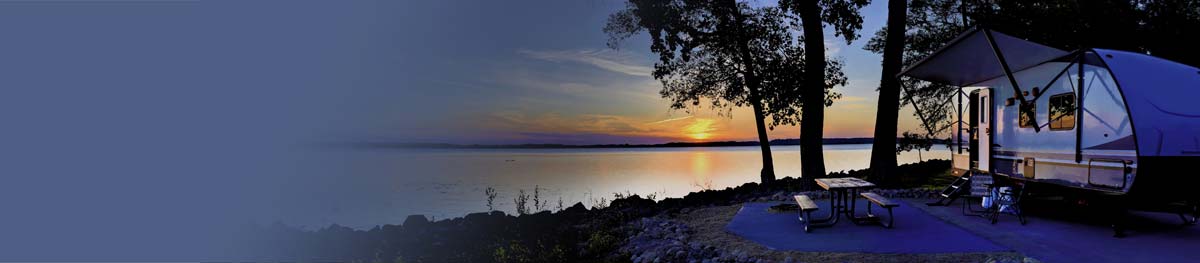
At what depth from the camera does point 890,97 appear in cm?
1344

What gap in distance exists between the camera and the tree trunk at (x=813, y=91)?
13891mm

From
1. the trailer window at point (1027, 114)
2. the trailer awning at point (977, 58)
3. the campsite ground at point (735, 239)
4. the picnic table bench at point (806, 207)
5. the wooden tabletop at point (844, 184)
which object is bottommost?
the campsite ground at point (735, 239)

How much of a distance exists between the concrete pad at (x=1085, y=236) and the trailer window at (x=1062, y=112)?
1201 mm

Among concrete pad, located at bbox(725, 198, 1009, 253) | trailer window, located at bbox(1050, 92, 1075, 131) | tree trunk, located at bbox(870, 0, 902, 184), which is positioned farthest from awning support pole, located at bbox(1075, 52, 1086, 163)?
tree trunk, located at bbox(870, 0, 902, 184)

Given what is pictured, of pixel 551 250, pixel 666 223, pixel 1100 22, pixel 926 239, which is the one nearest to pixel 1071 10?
pixel 1100 22

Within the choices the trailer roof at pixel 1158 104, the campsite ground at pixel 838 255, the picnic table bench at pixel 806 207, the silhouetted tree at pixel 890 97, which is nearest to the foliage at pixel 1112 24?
the silhouetted tree at pixel 890 97

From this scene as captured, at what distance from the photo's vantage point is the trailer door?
9.62m

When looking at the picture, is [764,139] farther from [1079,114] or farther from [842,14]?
[1079,114]

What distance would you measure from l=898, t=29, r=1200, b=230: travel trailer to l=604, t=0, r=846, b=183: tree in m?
6.48

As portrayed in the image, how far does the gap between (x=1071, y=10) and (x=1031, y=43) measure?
8.67 metres

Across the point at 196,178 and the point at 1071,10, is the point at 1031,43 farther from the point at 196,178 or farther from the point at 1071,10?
the point at 196,178

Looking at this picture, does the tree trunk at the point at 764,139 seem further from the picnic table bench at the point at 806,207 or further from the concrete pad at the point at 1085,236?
the picnic table bench at the point at 806,207

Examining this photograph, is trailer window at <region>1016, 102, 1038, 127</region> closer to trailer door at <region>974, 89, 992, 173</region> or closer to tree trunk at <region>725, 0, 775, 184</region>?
trailer door at <region>974, 89, 992, 173</region>

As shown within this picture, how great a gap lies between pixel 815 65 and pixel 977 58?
5.02m
